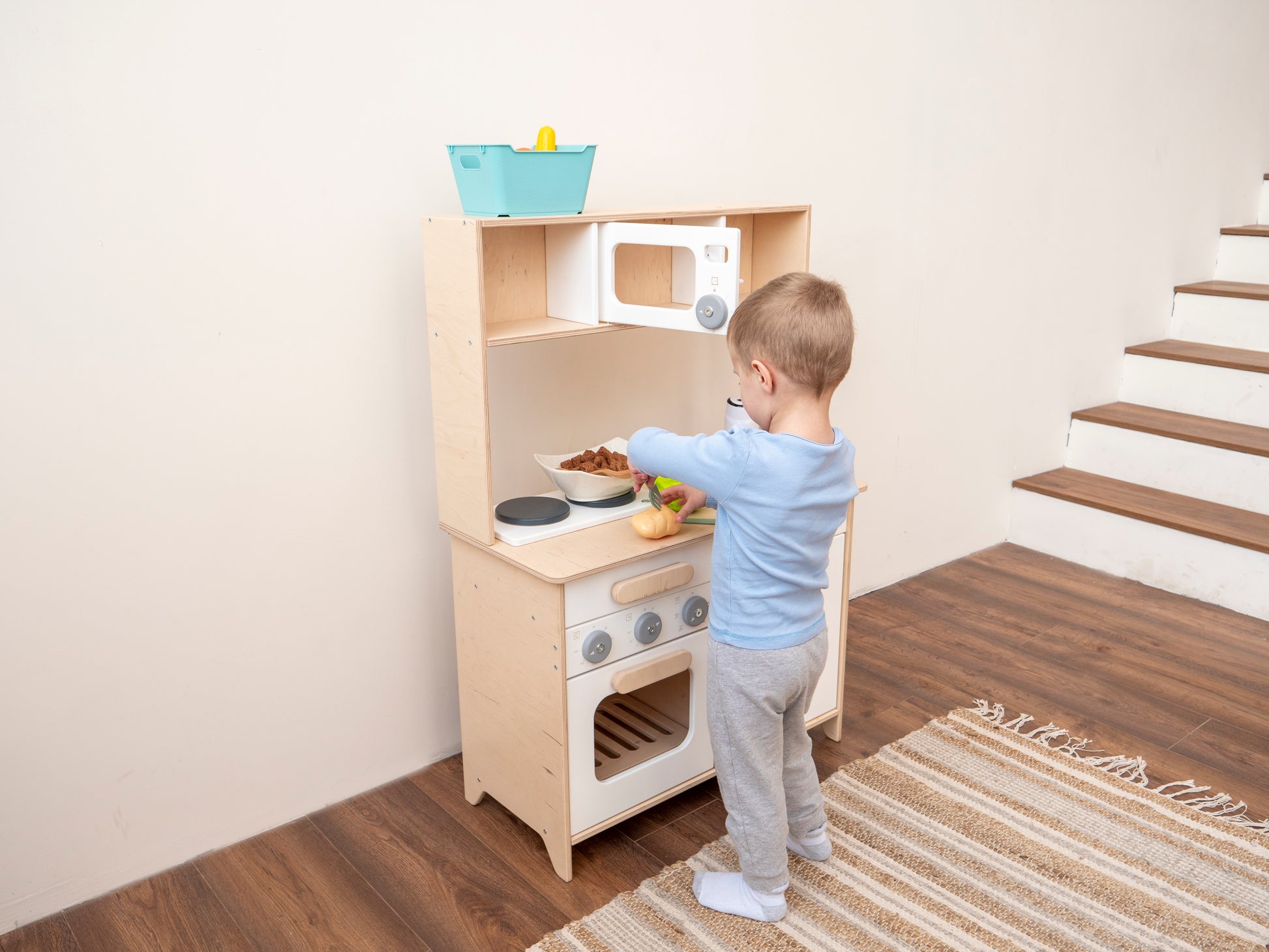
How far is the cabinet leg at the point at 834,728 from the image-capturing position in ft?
6.57

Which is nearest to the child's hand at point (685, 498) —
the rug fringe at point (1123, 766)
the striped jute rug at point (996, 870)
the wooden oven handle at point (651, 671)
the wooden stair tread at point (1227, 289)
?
the wooden oven handle at point (651, 671)

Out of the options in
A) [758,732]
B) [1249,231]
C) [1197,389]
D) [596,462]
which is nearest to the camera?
[758,732]

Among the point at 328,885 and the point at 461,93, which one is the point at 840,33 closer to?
the point at 461,93

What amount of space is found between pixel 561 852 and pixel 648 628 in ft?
1.26

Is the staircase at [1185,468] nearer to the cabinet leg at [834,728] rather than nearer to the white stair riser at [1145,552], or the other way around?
the white stair riser at [1145,552]

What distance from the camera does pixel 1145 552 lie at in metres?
2.77

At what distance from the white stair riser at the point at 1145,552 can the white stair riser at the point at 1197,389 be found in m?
0.57

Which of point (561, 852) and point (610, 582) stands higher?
point (610, 582)

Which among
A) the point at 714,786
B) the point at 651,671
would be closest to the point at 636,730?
the point at 714,786

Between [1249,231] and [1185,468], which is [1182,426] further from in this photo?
[1249,231]

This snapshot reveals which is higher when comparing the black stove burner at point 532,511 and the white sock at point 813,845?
the black stove burner at point 532,511

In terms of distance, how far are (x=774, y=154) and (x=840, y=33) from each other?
316 mm

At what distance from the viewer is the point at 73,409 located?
142 cm

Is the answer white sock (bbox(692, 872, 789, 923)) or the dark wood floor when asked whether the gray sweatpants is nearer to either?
white sock (bbox(692, 872, 789, 923))
